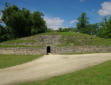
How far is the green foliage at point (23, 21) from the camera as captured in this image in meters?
27.7

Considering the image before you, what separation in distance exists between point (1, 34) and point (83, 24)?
36.1 metres

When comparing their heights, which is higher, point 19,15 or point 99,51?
point 19,15

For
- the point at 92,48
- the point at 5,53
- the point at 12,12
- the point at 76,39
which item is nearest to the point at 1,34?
the point at 12,12

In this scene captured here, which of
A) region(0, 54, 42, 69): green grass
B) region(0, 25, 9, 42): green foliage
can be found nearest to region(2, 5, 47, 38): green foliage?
region(0, 25, 9, 42): green foliage

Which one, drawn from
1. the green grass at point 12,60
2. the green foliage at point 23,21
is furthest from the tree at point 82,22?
the green grass at point 12,60

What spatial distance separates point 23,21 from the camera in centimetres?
2836

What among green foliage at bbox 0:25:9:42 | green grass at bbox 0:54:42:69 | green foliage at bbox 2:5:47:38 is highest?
green foliage at bbox 2:5:47:38

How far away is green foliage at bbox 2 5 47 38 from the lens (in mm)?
27703

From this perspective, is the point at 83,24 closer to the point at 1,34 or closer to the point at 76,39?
the point at 76,39

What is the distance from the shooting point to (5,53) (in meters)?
16.6

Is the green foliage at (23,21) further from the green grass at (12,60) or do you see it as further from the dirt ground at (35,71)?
the dirt ground at (35,71)

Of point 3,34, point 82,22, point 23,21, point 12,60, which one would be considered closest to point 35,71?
point 12,60

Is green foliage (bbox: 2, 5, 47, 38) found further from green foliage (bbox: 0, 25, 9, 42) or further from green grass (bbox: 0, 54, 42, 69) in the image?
green grass (bbox: 0, 54, 42, 69)

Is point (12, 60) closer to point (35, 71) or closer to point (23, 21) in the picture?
point (35, 71)
